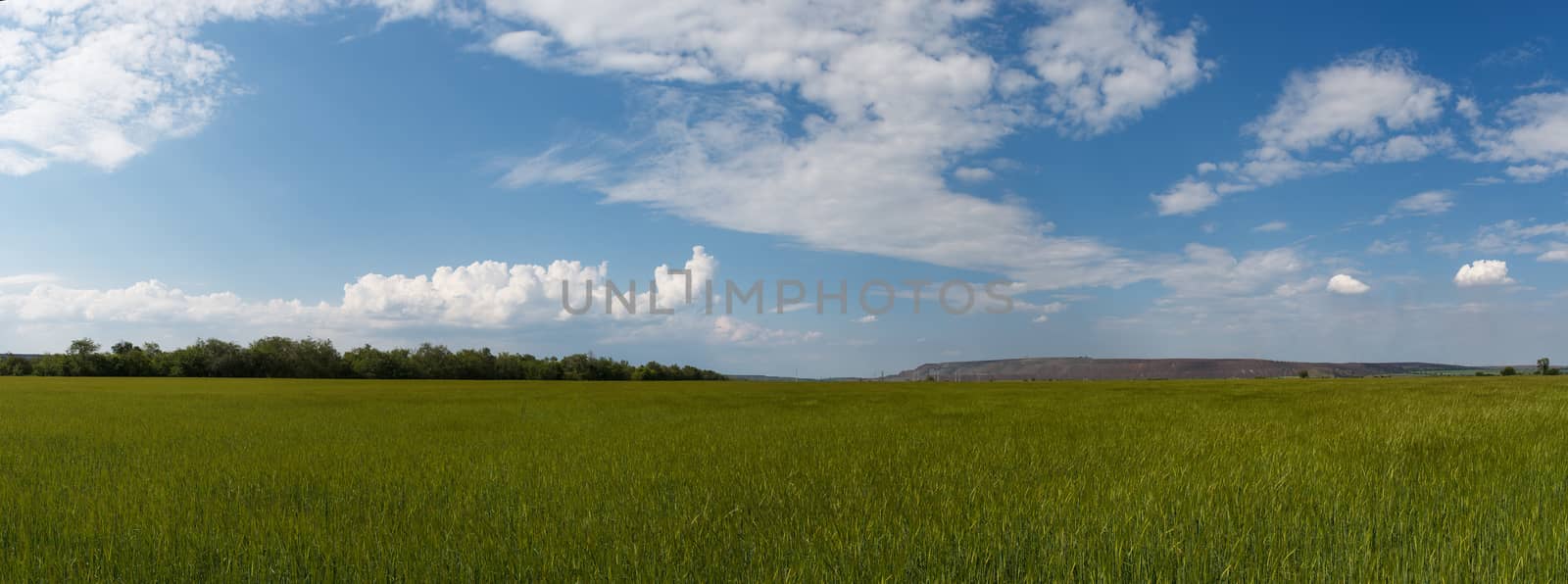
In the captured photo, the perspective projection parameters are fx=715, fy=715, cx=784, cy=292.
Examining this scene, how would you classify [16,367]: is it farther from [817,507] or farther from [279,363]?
[817,507]

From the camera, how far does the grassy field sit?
3584 mm

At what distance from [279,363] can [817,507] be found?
104205 mm

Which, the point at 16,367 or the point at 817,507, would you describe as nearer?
the point at 817,507

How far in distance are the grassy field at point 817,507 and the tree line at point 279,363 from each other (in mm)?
84263

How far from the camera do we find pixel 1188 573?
11.0ft

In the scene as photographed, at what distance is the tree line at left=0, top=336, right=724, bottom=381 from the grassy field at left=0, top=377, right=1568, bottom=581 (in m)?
84.3

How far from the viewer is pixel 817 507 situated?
4.87m

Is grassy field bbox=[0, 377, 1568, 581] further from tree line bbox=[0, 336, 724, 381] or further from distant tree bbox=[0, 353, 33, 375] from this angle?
distant tree bbox=[0, 353, 33, 375]

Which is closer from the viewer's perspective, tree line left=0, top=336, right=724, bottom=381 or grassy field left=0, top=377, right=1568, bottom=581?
grassy field left=0, top=377, right=1568, bottom=581

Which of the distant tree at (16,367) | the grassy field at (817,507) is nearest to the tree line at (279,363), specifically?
the distant tree at (16,367)

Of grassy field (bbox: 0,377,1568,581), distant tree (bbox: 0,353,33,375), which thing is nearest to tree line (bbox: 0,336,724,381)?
distant tree (bbox: 0,353,33,375)

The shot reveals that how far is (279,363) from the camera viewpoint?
8806 centimetres

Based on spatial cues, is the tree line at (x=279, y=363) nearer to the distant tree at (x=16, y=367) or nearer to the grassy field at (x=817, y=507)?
the distant tree at (x=16, y=367)

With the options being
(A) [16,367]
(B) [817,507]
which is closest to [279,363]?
(A) [16,367]
